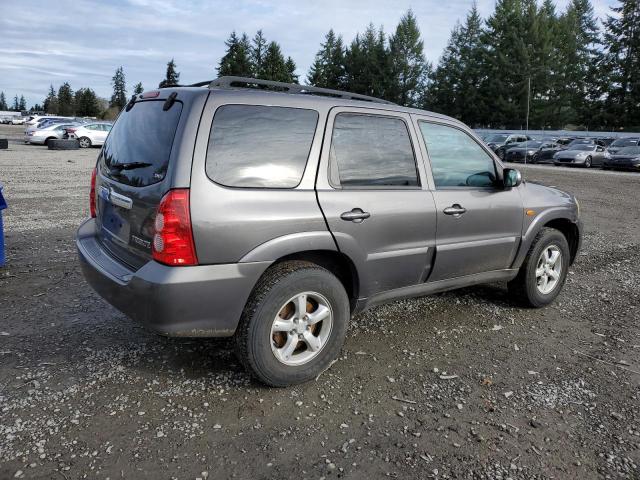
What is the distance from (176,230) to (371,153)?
4.95ft

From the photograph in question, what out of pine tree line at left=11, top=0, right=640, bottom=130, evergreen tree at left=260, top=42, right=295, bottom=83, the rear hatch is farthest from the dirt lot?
evergreen tree at left=260, top=42, right=295, bottom=83

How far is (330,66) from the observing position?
82062mm

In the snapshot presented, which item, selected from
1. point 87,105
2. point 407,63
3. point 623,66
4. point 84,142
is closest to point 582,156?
point 84,142

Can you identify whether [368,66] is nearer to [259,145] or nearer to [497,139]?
[497,139]

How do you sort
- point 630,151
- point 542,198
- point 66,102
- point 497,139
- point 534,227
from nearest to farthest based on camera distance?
1. point 534,227
2. point 542,198
3. point 630,151
4. point 497,139
5. point 66,102

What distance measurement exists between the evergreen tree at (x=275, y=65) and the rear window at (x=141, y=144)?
81.5 meters

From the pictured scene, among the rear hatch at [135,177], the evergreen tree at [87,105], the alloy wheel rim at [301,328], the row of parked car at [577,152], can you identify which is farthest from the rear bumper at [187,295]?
the evergreen tree at [87,105]

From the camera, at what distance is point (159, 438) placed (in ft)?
9.07

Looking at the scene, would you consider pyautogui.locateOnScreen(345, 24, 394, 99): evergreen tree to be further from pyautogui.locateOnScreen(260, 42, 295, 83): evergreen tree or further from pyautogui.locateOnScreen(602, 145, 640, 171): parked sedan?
pyautogui.locateOnScreen(602, 145, 640, 171): parked sedan

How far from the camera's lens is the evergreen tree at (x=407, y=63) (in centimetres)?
7500

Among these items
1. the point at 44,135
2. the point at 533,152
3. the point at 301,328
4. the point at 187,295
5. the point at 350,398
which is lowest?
the point at 44,135

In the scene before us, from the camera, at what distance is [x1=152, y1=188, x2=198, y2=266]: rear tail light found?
9.34ft

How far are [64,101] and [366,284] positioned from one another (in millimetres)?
132216

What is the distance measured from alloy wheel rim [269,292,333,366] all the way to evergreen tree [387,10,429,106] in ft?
244
